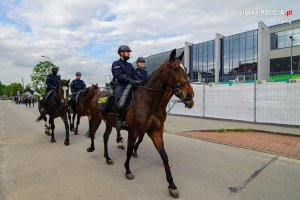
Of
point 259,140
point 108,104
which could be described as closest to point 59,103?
point 108,104

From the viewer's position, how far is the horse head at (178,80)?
4316 mm

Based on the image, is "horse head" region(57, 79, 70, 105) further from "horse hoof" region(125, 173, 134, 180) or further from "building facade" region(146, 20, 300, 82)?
"building facade" region(146, 20, 300, 82)

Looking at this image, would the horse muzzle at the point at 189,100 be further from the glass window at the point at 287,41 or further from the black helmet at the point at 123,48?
the glass window at the point at 287,41

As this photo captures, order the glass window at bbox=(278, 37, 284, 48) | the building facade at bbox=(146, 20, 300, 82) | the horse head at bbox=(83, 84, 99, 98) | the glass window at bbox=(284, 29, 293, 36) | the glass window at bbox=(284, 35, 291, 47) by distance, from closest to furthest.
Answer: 1. the horse head at bbox=(83, 84, 99, 98)
2. the building facade at bbox=(146, 20, 300, 82)
3. the glass window at bbox=(284, 29, 293, 36)
4. the glass window at bbox=(284, 35, 291, 47)
5. the glass window at bbox=(278, 37, 284, 48)

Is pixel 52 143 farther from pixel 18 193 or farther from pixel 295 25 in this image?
pixel 295 25

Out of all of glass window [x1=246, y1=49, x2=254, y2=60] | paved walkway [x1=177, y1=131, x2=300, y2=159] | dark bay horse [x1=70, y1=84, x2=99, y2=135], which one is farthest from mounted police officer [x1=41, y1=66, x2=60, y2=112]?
glass window [x1=246, y1=49, x2=254, y2=60]

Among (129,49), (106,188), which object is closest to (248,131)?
(129,49)

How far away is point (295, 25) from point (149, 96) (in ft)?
162

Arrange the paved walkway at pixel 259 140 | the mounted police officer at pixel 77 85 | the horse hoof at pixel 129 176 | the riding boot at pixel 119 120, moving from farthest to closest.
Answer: the mounted police officer at pixel 77 85
the paved walkway at pixel 259 140
the riding boot at pixel 119 120
the horse hoof at pixel 129 176

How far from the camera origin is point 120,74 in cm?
580

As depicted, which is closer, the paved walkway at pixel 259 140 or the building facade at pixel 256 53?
the paved walkway at pixel 259 140

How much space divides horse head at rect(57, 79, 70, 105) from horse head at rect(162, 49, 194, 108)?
5.30m

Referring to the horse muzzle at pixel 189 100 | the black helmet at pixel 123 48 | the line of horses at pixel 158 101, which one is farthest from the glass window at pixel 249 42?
the horse muzzle at pixel 189 100

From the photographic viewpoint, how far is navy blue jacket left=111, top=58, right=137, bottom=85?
5.75 meters
